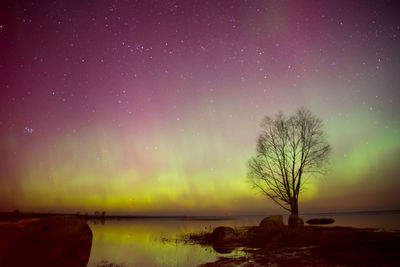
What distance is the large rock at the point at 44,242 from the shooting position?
9906 mm

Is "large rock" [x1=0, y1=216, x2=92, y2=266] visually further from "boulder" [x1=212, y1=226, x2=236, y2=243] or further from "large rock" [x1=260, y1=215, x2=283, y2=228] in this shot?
"large rock" [x1=260, y1=215, x2=283, y2=228]

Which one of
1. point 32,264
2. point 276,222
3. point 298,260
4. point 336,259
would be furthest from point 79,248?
point 276,222

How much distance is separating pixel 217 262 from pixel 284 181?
2148cm

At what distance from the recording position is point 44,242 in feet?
34.2

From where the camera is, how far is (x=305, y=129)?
3078 cm

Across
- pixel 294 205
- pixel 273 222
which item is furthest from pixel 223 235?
pixel 294 205

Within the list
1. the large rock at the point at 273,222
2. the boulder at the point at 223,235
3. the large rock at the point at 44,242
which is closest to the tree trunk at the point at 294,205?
the large rock at the point at 273,222

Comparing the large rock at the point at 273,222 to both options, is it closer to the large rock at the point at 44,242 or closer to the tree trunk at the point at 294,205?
the tree trunk at the point at 294,205

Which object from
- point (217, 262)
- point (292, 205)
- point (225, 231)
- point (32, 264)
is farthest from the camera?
point (292, 205)

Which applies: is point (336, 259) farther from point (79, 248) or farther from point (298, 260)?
point (79, 248)

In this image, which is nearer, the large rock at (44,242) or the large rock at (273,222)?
the large rock at (44,242)

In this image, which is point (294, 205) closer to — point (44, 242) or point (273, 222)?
point (273, 222)

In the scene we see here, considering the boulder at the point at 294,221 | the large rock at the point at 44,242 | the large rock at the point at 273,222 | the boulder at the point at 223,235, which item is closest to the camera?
the large rock at the point at 44,242

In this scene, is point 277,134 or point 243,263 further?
point 277,134
